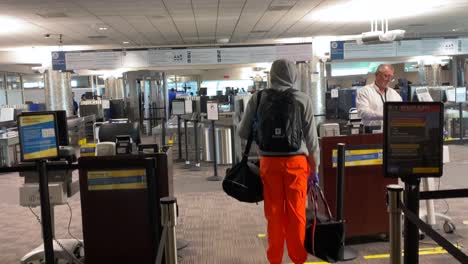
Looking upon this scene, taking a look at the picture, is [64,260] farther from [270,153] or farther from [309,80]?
[309,80]

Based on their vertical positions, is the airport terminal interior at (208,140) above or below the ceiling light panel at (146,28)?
below

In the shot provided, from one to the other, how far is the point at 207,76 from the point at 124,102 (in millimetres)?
9384

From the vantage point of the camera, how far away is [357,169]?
3959mm

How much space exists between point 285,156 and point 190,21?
702cm

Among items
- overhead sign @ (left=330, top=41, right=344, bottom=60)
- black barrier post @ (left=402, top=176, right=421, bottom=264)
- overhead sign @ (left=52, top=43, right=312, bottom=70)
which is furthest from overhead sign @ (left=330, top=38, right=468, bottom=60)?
black barrier post @ (left=402, top=176, right=421, bottom=264)

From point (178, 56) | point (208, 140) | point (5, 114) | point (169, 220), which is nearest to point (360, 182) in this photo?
point (169, 220)

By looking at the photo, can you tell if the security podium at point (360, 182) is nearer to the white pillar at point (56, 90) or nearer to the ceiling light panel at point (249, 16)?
the ceiling light panel at point (249, 16)

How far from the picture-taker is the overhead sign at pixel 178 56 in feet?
40.8

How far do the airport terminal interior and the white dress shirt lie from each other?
0.9 inches

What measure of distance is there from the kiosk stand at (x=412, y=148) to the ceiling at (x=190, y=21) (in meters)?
5.50

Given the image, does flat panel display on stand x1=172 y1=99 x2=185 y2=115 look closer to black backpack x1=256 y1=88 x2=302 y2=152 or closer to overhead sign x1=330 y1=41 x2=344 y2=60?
overhead sign x1=330 y1=41 x2=344 y2=60

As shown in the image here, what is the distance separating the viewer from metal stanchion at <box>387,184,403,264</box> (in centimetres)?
234

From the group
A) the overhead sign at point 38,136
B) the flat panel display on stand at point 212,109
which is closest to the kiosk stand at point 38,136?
the overhead sign at point 38,136

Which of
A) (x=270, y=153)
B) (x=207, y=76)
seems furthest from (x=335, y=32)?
(x=207, y=76)
